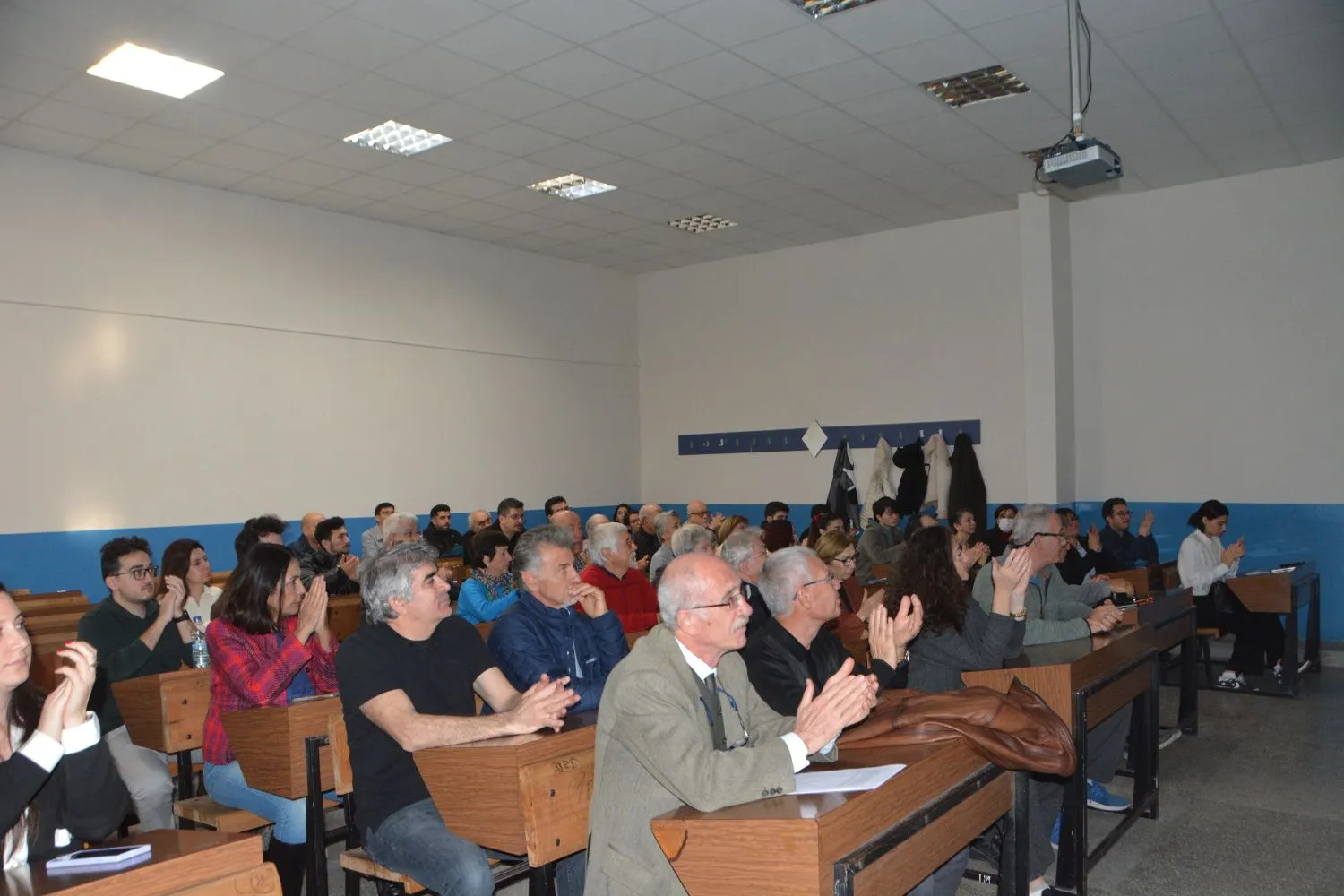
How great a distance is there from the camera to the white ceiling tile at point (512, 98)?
22.4 feet

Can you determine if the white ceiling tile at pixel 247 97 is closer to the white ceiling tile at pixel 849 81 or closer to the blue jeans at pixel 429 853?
the white ceiling tile at pixel 849 81

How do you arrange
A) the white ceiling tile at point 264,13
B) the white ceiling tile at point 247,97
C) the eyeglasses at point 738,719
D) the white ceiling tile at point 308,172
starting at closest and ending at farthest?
the eyeglasses at point 738,719, the white ceiling tile at point 264,13, the white ceiling tile at point 247,97, the white ceiling tile at point 308,172

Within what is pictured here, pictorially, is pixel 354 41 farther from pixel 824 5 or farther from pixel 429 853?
pixel 429 853

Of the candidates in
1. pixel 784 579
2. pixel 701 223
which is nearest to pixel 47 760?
pixel 784 579

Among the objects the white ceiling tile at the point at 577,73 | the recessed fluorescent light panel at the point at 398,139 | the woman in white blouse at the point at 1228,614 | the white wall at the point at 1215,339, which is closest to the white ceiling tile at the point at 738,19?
the white ceiling tile at the point at 577,73

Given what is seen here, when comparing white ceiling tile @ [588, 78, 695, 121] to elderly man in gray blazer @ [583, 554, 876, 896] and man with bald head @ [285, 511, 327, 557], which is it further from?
elderly man in gray blazer @ [583, 554, 876, 896]

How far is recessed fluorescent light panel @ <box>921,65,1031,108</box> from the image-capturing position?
22.5 ft

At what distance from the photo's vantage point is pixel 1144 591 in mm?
6840

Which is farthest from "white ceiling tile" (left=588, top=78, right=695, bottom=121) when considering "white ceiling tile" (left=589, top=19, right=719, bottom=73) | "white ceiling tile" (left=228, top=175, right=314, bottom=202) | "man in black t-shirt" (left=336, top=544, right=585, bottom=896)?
"man in black t-shirt" (left=336, top=544, right=585, bottom=896)

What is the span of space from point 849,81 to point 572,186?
10.6 ft

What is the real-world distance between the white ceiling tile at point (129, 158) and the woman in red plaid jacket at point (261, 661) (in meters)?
5.48

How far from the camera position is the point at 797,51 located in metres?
6.41

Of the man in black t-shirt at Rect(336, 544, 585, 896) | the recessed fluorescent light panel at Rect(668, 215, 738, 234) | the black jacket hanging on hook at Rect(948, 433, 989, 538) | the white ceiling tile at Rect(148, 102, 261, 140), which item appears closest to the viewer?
the man in black t-shirt at Rect(336, 544, 585, 896)

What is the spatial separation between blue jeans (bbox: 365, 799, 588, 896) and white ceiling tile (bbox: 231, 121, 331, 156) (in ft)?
19.7
